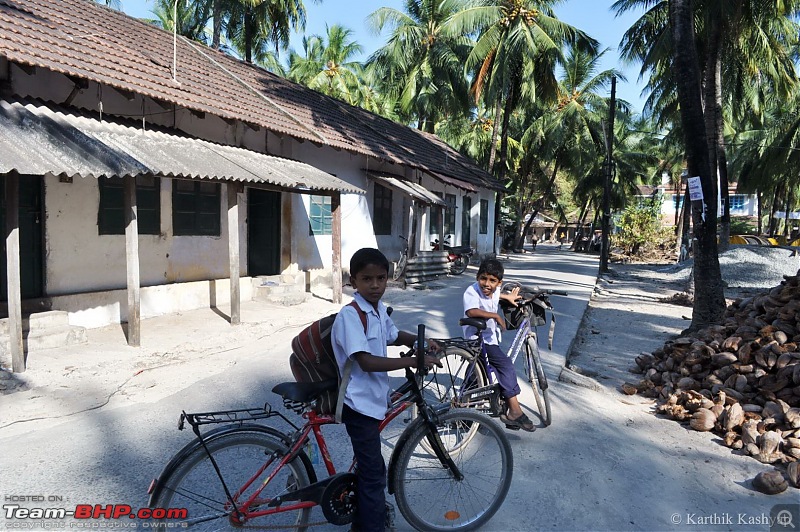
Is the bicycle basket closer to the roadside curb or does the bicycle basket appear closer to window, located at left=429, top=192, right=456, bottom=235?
the roadside curb

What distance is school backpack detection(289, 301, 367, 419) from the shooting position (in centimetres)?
250

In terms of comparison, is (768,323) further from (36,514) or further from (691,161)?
(36,514)

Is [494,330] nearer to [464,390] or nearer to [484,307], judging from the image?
[484,307]

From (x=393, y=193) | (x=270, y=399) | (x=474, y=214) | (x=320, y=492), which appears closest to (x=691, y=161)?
(x=270, y=399)

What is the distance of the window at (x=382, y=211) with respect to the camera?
48.2ft

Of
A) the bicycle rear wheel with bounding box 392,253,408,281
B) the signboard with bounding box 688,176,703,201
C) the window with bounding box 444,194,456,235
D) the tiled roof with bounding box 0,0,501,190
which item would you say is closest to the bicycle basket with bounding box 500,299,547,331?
the signboard with bounding box 688,176,703,201

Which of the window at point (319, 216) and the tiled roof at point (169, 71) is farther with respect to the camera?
the window at point (319, 216)

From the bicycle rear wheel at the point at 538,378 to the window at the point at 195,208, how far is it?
6782mm

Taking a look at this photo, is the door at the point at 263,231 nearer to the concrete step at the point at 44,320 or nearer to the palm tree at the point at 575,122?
the concrete step at the point at 44,320

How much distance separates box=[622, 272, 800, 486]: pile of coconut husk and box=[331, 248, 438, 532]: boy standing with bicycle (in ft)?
9.83

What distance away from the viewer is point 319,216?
12.4 meters

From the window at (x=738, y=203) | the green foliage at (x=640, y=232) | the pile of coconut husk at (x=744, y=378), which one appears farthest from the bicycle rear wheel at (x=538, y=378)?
the window at (x=738, y=203)

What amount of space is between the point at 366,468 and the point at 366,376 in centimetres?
43

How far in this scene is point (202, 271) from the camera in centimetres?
948
